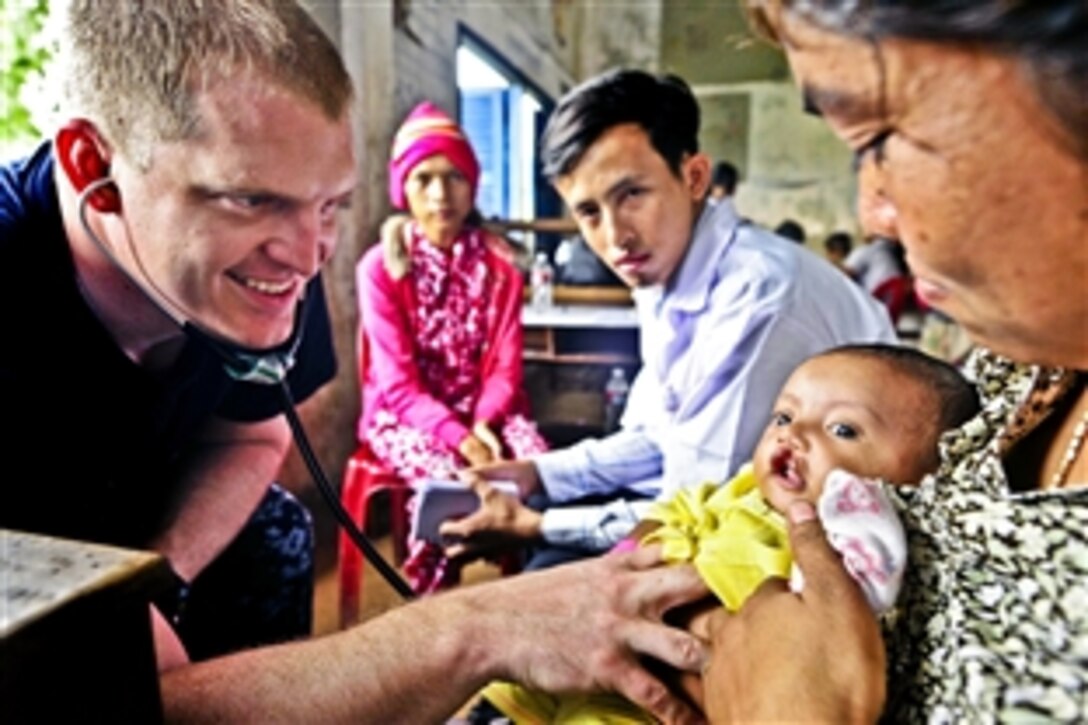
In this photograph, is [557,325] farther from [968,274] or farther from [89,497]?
[968,274]

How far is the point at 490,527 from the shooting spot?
1532 millimetres

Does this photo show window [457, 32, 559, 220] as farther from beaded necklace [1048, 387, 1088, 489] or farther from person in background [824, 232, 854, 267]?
beaded necklace [1048, 387, 1088, 489]

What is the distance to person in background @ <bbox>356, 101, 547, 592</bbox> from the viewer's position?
2.30 m

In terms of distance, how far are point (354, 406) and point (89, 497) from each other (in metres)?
2.38

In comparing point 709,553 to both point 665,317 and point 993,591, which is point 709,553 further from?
point 665,317

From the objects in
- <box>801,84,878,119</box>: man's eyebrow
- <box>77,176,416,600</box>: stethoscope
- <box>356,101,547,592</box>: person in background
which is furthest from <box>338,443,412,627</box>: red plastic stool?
<box>801,84,878,119</box>: man's eyebrow

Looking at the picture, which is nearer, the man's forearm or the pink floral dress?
the man's forearm

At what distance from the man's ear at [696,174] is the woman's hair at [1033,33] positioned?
1304mm

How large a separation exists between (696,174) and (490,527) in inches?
37.2

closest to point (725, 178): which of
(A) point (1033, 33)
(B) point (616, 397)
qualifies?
(B) point (616, 397)

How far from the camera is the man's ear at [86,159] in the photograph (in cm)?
101

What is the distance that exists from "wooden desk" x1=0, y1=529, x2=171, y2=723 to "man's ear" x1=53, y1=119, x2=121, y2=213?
63 centimetres

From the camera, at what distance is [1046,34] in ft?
1.46

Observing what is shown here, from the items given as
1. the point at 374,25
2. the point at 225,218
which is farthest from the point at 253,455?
the point at 374,25
